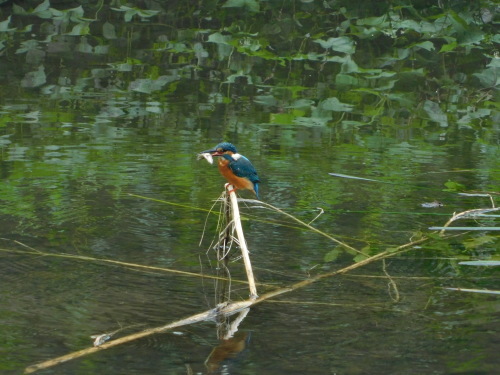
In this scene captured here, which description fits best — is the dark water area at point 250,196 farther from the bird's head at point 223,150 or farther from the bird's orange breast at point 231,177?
the bird's head at point 223,150

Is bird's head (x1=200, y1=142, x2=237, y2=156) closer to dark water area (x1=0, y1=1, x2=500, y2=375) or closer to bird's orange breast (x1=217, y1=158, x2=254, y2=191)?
bird's orange breast (x1=217, y1=158, x2=254, y2=191)

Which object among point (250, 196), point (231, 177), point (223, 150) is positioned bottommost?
point (250, 196)

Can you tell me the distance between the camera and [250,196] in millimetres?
4656

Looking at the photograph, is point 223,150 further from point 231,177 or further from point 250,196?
point 250,196

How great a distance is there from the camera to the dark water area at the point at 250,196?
291cm

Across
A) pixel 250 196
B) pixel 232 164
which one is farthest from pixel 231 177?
pixel 250 196

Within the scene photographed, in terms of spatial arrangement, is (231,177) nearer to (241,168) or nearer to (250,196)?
(241,168)

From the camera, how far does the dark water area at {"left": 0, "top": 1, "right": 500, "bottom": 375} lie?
114 inches

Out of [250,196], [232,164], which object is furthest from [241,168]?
[250,196]

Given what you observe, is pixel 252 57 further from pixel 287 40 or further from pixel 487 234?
pixel 487 234

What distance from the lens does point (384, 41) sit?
1050cm

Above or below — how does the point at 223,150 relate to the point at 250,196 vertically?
above

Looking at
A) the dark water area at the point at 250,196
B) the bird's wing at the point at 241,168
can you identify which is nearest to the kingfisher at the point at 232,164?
the bird's wing at the point at 241,168

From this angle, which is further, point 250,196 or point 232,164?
point 250,196
